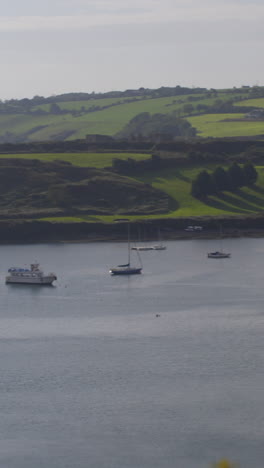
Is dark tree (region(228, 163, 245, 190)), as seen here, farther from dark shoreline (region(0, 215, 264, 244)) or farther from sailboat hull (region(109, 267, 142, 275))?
sailboat hull (region(109, 267, 142, 275))

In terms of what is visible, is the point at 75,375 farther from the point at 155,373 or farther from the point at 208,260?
the point at 208,260

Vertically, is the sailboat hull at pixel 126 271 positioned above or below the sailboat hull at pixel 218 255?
below

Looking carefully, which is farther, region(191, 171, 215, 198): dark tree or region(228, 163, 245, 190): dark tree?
region(228, 163, 245, 190): dark tree

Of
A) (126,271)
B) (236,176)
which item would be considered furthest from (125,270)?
(236,176)

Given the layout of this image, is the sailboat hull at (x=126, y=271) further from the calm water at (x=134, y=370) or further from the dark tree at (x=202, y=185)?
the dark tree at (x=202, y=185)

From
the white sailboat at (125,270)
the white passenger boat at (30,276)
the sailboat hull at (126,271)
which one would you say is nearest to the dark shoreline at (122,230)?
the white sailboat at (125,270)

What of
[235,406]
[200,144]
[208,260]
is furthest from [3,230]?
[235,406]

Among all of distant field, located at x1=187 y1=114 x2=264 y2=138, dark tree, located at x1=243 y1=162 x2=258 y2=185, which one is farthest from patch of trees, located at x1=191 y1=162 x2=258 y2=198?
distant field, located at x1=187 y1=114 x2=264 y2=138
